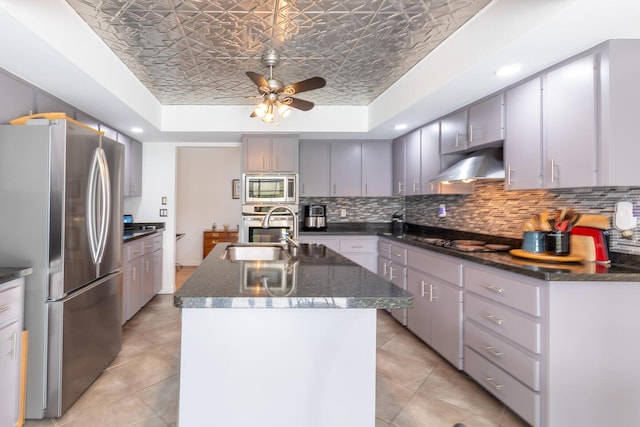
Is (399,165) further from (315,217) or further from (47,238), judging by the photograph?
(47,238)

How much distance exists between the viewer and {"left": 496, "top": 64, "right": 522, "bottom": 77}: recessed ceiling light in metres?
2.05

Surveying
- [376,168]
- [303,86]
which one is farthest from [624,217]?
[376,168]

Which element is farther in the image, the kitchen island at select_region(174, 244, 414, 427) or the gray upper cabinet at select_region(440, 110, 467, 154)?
the gray upper cabinet at select_region(440, 110, 467, 154)

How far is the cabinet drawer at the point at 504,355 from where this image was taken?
5.89 ft

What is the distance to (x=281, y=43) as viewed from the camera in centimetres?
240

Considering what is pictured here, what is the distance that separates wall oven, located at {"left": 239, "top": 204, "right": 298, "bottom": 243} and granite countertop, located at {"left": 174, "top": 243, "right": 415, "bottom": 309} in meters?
2.42

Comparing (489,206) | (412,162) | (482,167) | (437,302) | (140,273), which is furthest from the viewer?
(412,162)

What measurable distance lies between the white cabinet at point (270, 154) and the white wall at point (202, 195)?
283 cm

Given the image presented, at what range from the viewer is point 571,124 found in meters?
1.91

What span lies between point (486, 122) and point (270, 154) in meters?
2.44

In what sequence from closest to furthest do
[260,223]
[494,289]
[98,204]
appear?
1. [494,289]
2. [98,204]
3. [260,223]

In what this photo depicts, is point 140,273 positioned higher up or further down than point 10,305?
further down

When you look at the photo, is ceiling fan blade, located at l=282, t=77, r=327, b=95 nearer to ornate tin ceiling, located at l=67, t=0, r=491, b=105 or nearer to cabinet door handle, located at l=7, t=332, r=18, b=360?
ornate tin ceiling, located at l=67, t=0, r=491, b=105

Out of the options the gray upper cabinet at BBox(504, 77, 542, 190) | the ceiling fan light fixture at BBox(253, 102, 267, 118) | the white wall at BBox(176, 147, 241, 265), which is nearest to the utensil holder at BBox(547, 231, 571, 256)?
the gray upper cabinet at BBox(504, 77, 542, 190)
